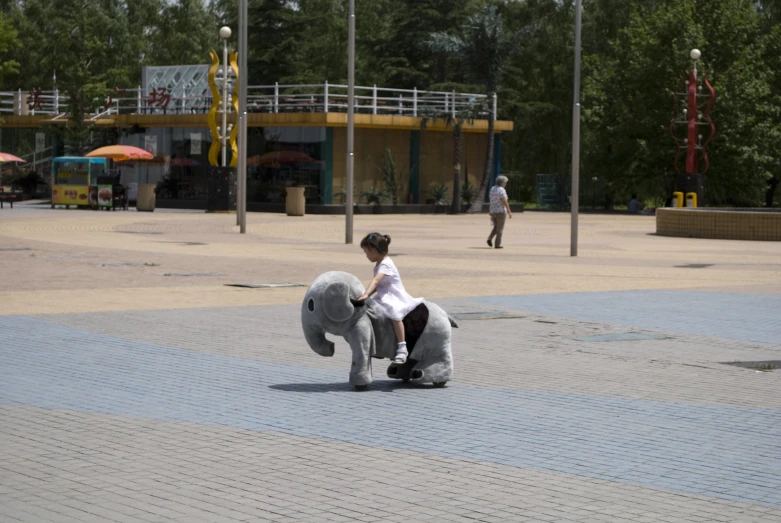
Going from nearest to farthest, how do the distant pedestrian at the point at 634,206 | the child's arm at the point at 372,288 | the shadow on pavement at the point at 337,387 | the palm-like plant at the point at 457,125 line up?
the child's arm at the point at 372,288 < the shadow on pavement at the point at 337,387 < the palm-like plant at the point at 457,125 < the distant pedestrian at the point at 634,206

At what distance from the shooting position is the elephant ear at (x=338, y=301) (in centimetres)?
1023

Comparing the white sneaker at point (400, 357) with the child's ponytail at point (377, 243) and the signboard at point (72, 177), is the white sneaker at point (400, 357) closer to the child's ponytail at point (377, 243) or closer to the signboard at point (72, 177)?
the child's ponytail at point (377, 243)

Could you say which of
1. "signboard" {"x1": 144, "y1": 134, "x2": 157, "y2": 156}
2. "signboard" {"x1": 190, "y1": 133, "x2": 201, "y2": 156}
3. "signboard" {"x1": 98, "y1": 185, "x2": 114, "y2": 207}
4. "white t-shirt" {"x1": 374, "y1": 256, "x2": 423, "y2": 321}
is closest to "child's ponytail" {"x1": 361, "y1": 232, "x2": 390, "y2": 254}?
"white t-shirt" {"x1": 374, "y1": 256, "x2": 423, "y2": 321}

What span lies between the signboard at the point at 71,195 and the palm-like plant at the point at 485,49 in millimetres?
16170

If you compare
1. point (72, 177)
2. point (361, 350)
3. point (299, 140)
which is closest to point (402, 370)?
point (361, 350)

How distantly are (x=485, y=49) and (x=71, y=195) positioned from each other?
18338 millimetres

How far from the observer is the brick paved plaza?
7.02 m

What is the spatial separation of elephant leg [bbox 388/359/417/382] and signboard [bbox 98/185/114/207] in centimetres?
3989

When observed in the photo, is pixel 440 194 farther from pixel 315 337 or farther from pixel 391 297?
pixel 315 337

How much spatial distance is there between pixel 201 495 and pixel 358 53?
79408 mm

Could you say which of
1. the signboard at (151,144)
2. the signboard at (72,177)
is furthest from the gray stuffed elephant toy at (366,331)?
the signboard at (151,144)

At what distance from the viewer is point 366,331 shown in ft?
34.3

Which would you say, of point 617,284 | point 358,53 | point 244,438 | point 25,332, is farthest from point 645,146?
point 244,438

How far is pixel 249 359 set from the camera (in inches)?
480
